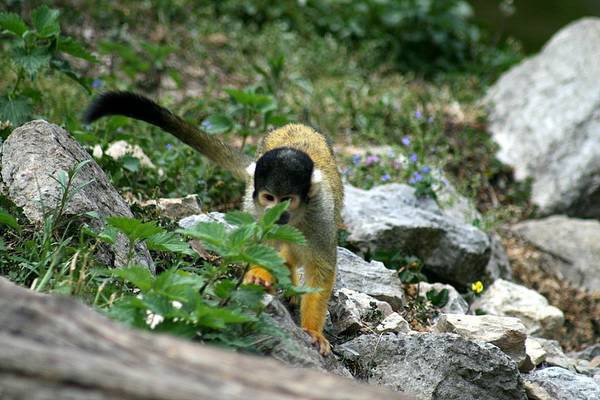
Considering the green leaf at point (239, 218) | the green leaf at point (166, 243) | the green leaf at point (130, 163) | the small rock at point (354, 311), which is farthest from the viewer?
the green leaf at point (130, 163)

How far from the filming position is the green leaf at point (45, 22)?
4273mm

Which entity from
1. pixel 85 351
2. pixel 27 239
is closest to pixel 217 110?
pixel 27 239

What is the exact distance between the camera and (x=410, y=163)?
577 centimetres

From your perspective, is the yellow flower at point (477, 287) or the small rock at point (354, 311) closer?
the small rock at point (354, 311)

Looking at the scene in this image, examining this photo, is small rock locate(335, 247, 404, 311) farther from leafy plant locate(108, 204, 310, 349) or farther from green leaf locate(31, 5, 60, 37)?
green leaf locate(31, 5, 60, 37)

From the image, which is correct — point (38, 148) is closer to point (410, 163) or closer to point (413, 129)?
point (410, 163)

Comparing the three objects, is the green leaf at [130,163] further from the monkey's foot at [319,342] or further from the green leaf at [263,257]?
the green leaf at [263,257]

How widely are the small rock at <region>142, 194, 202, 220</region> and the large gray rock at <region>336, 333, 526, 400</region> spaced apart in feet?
4.39

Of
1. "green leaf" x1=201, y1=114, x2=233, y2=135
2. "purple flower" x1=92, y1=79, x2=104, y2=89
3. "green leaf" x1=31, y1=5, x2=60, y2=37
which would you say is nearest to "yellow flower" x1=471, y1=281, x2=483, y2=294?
"green leaf" x1=201, y1=114, x2=233, y2=135

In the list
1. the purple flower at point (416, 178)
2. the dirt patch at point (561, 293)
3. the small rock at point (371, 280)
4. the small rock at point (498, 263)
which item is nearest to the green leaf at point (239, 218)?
the small rock at point (371, 280)

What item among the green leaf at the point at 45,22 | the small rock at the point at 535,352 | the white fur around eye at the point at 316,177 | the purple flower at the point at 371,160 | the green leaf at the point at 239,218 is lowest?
the green leaf at the point at 239,218

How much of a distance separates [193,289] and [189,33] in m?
6.35

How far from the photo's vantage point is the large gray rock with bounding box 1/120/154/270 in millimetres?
3354

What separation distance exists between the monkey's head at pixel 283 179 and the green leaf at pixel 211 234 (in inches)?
26.0
